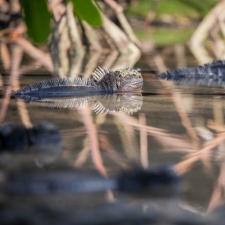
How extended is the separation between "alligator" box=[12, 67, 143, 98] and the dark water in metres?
0.50

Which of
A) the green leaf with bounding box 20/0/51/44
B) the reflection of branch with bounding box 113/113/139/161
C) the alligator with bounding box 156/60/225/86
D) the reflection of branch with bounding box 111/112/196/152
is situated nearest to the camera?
the green leaf with bounding box 20/0/51/44

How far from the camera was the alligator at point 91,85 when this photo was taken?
24.5 ft

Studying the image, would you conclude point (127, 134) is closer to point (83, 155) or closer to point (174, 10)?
point (83, 155)

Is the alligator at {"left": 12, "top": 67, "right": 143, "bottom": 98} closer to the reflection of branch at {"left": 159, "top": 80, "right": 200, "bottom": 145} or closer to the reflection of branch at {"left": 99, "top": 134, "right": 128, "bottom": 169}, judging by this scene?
the reflection of branch at {"left": 159, "top": 80, "right": 200, "bottom": 145}

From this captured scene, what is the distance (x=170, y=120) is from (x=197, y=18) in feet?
70.8

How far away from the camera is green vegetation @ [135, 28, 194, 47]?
19.0 metres

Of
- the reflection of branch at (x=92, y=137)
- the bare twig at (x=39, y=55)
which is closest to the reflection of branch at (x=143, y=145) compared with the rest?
the reflection of branch at (x=92, y=137)

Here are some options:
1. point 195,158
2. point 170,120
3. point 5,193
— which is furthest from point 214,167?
point 170,120

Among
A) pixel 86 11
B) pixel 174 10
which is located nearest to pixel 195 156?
pixel 86 11

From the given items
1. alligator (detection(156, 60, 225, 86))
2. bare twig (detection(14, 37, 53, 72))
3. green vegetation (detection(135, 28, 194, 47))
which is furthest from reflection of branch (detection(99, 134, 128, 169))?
green vegetation (detection(135, 28, 194, 47))

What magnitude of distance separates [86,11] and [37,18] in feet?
0.72

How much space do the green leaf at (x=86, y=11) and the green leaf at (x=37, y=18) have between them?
129 millimetres

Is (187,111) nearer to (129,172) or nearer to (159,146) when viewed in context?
(159,146)

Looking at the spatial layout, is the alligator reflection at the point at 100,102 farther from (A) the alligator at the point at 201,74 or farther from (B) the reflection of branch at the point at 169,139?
(A) the alligator at the point at 201,74
